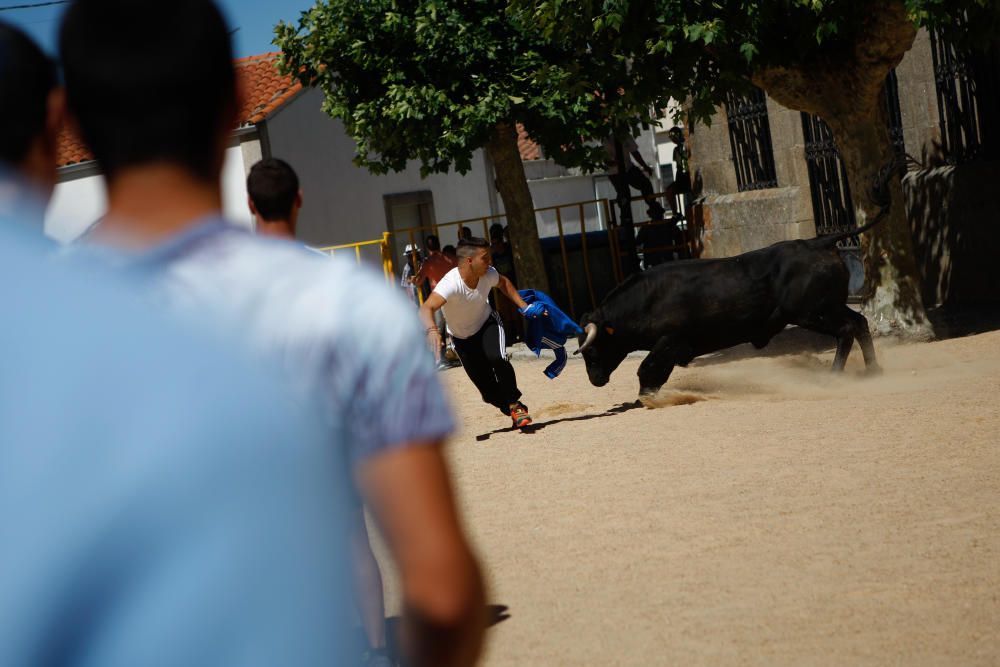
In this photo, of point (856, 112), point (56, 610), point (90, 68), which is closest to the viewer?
point (56, 610)

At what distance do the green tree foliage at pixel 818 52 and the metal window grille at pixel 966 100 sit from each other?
2.02 m

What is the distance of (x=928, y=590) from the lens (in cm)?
479

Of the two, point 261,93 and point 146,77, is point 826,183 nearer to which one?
point 261,93

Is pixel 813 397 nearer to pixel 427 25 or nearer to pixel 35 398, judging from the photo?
pixel 427 25

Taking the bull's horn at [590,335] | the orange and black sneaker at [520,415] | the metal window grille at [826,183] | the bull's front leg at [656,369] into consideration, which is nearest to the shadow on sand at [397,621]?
the orange and black sneaker at [520,415]

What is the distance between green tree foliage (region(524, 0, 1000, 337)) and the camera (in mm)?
11086

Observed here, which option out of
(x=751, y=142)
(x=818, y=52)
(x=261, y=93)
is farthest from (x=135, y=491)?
(x=261, y=93)

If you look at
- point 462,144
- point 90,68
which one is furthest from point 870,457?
point 462,144

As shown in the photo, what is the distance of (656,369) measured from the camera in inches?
421

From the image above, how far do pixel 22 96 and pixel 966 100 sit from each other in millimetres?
14187

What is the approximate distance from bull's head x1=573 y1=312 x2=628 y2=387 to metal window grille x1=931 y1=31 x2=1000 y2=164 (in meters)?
5.71

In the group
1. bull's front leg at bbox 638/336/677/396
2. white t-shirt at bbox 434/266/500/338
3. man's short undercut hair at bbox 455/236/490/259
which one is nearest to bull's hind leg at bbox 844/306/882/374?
bull's front leg at bbox 638/336/677/396

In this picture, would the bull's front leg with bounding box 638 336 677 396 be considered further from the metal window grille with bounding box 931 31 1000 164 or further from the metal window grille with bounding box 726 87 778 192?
the metal window grille with bounding box 726 87 778 192

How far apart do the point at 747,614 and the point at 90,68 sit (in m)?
3.90
